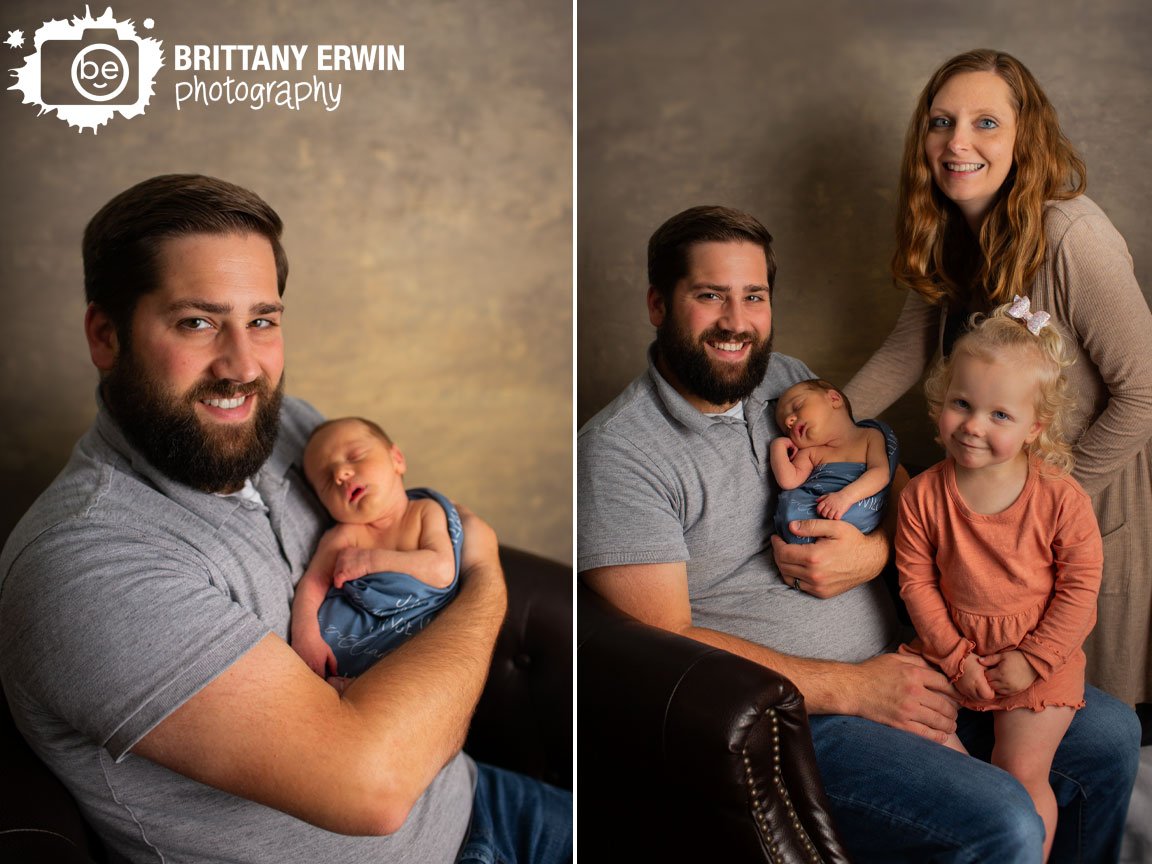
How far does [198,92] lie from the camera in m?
1.74

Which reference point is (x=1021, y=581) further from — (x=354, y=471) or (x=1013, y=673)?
(x=354, y=471)

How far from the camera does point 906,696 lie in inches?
66.8

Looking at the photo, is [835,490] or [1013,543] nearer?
[1013,543]

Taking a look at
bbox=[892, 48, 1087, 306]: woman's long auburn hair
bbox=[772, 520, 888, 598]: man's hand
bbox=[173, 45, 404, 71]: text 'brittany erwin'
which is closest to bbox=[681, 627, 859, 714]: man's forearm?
bbox=[772, 520, 888, 598]: man's hand

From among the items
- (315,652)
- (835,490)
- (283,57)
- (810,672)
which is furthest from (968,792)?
(283,57)

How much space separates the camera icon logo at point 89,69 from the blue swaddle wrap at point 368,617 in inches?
37.3

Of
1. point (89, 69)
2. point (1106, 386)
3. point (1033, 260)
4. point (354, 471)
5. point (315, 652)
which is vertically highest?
point (89, 69)

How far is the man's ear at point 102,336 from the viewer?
1486mm

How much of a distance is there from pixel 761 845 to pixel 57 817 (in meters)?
1.02

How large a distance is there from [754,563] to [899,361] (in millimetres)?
453

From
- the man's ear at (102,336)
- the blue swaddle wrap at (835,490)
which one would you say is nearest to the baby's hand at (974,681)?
the blue swaddle wrap at (835,490)

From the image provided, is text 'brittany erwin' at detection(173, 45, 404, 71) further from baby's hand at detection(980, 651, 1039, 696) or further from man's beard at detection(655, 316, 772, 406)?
baby's hand at detection(980, 651, 1039, 696)

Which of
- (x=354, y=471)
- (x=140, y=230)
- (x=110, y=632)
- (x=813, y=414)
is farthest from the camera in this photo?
(x=813, y=414)

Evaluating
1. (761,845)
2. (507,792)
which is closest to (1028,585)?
(761,845)
